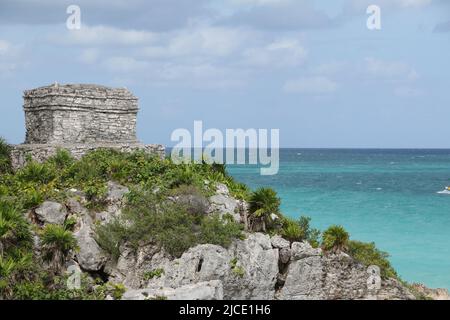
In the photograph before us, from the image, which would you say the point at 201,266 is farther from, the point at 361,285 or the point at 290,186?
the point at 290,186

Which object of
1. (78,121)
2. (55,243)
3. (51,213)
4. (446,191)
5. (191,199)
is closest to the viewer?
(55,243)

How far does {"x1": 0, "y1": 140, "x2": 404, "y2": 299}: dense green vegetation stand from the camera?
1802 cm

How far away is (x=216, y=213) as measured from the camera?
66.3 ft

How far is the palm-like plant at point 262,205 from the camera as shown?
20.6m

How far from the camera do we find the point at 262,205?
20672 mm

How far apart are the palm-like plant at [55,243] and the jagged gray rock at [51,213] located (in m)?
0.80

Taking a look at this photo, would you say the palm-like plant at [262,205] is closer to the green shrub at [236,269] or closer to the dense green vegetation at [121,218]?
the dense green vegetation at [121,218]

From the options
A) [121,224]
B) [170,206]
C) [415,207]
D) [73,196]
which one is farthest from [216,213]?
[415,207]

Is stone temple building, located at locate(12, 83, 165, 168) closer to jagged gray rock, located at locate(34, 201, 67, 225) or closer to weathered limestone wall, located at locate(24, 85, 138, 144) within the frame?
weathered limestone wall, located at locate(24, 85, 138, 144)

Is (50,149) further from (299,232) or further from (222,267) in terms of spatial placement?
(299,232)

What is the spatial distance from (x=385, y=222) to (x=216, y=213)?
36.0m

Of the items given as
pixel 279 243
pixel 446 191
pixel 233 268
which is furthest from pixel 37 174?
pixel 446 191

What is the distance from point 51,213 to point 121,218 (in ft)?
6.27

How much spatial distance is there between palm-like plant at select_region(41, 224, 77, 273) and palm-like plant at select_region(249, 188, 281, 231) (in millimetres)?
5312
